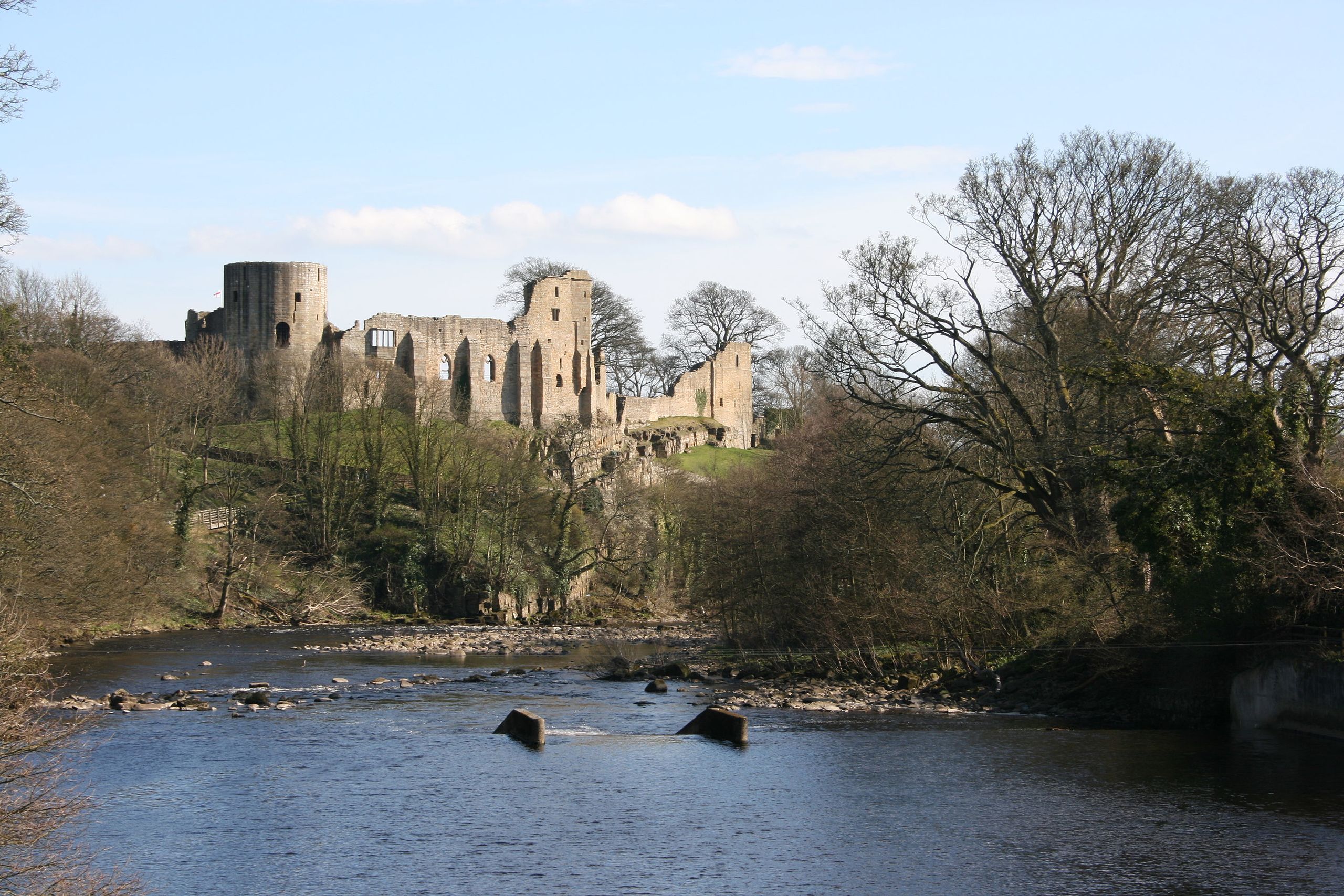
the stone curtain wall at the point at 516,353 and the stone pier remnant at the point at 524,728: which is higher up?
the stone curtain wall at the point at 516,353

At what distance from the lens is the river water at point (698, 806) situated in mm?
13414

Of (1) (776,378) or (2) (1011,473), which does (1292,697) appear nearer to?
(2) (1011,473)

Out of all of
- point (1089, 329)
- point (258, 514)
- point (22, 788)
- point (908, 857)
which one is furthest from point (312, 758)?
point (258, 514)

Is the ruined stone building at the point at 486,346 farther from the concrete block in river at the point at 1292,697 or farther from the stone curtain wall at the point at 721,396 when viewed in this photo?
the concrete block in river at the point at 1292,697

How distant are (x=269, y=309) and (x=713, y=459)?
82.7 feet

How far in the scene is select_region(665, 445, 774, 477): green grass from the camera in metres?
66.2

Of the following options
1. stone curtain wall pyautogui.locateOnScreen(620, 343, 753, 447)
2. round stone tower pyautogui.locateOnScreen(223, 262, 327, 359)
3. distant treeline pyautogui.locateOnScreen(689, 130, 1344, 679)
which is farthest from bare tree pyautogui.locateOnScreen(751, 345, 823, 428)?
distant treeline pyautogui.locateOnScreen(689, 130, 1344, 679)

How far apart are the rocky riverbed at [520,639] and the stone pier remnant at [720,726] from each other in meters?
13.8

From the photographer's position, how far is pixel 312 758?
19.2 meters

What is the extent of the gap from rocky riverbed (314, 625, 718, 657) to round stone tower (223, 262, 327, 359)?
24.7 m

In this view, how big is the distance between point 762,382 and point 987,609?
63.2 metres

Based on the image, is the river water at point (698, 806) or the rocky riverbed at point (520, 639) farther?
the rocky riverbed at point (520, 639)

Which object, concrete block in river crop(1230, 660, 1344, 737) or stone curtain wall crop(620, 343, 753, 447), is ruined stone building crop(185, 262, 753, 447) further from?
concrete block in river crop(1230, 660, 1344, 737)

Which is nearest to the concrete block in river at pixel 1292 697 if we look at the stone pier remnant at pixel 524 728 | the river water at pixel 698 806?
the river water at pixel 698 806
